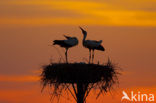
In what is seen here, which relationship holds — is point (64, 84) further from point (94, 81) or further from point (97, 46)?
point (97, 46)

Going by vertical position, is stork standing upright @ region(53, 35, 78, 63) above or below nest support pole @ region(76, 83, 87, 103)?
above

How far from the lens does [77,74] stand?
78.7ft

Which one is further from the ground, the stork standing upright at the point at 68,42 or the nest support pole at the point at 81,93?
the stork standing upright at the point at 68,42

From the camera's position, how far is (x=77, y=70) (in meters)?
23.9

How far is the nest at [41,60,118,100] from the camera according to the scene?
78.4ft

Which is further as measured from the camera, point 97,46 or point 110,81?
point 97,46

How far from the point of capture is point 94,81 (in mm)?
24438

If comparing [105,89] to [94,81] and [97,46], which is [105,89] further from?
[97,46]

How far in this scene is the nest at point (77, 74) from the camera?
23.9 meters

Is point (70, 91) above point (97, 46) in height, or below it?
below

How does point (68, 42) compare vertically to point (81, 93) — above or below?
above

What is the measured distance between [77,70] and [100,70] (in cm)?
92

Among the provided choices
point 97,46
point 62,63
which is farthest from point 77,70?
point 97,46

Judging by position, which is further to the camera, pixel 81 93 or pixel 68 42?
pixel 68 42
